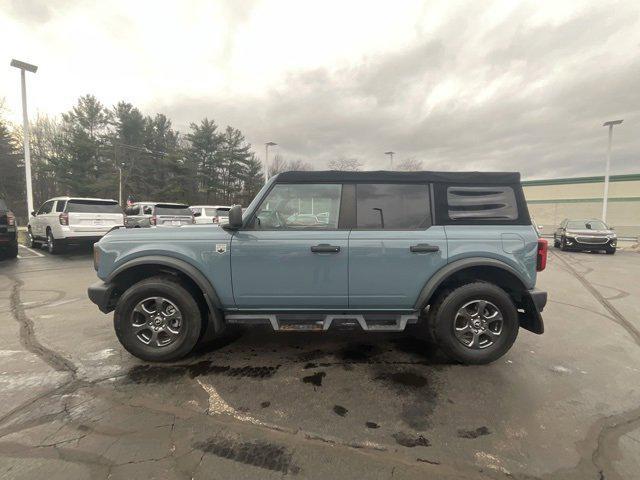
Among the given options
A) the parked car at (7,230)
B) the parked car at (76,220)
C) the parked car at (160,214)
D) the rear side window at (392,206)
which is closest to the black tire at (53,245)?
the parked car at (76,220)

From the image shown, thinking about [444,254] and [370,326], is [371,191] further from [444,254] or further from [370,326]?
[370,326]

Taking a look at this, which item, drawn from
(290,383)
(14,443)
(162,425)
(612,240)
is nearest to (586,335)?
(290,383)

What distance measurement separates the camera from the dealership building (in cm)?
2950

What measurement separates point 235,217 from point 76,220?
9658 millimetres

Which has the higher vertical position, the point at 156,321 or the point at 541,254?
the point at 541,254

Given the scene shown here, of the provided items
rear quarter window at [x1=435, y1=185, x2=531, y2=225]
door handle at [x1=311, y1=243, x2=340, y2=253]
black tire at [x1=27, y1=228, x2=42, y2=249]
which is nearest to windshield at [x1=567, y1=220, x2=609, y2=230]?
rear quarter window at [x1=435, y1=185, x2=531, y2=225]

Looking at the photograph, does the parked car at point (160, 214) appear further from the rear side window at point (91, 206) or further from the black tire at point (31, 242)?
the black tire at point (31, 242)

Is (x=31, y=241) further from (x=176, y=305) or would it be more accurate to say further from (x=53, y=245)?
(x=176, y=305)

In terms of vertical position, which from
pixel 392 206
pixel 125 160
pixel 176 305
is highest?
pixel 125 160

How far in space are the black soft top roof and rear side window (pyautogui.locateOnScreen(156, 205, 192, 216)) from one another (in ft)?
40.0

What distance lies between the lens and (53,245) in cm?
1081

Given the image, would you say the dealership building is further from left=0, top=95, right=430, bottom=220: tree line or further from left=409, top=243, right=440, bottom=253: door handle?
left=409, top=243, right=440, bottom=253: door handle

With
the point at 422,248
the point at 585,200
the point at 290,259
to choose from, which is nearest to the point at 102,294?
the point at 290,259

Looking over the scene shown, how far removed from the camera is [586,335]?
4465mm
